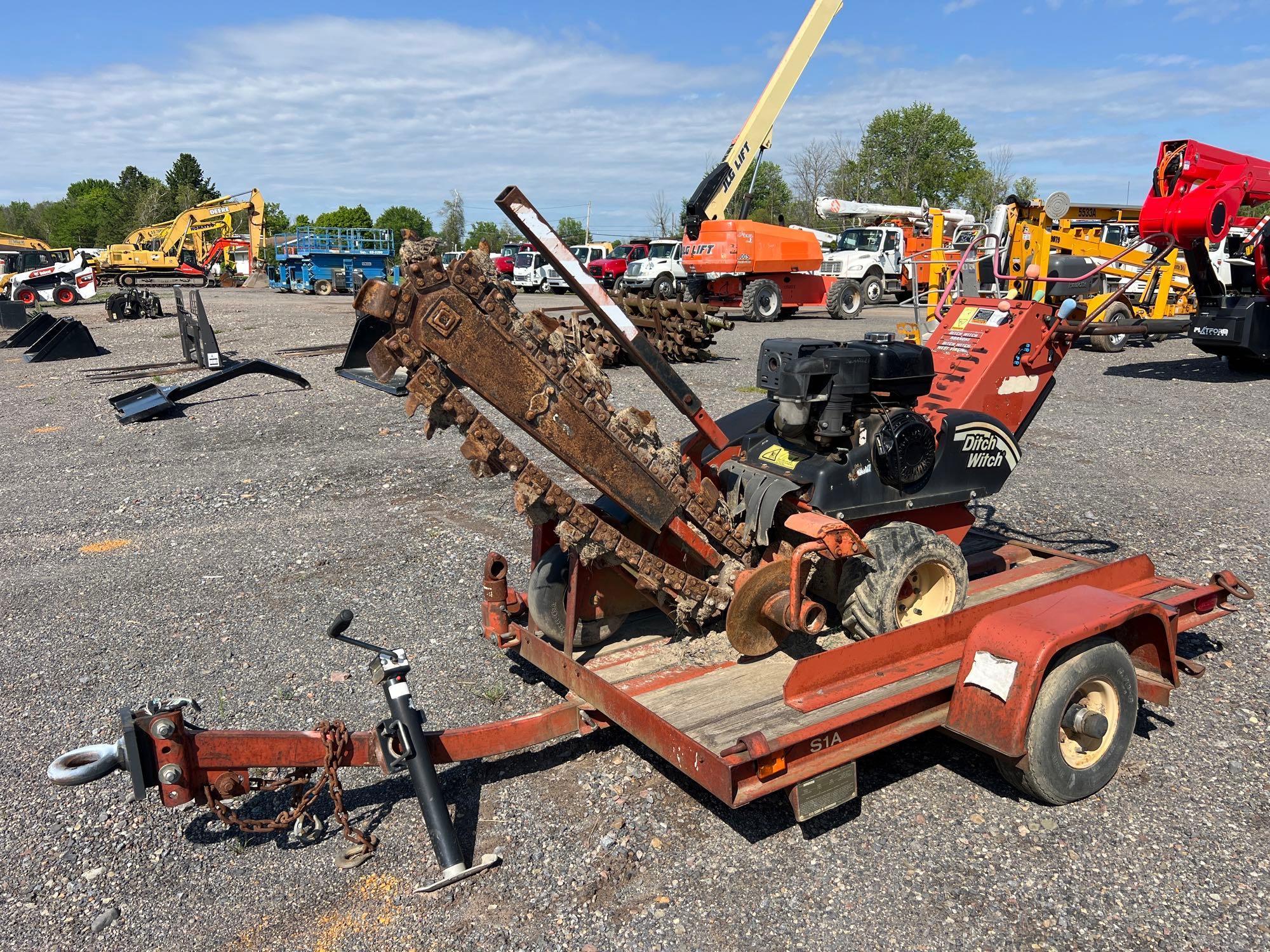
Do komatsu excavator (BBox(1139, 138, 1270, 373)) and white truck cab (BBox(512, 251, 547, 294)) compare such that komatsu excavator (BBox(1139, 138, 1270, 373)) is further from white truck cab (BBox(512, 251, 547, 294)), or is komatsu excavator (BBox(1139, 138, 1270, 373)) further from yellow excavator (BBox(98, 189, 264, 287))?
yellow excavator (BBox(98, 189, 264, 287))

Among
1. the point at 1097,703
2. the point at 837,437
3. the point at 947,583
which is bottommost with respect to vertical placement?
the point at 1097,703

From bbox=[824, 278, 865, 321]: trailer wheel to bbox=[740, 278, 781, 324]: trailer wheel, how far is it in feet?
4.89

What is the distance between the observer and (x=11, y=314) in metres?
23.7

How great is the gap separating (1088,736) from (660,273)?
76.1 ft

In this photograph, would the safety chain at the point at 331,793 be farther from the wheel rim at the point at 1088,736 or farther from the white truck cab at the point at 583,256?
the white truck cab at the point at 583,256

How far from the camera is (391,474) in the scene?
8.95m

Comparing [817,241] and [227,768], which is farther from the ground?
[817,241]

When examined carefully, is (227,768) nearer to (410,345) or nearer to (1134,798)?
(410,345)

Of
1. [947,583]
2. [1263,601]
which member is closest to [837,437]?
[947,583]

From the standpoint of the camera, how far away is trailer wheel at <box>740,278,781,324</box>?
22234 mm

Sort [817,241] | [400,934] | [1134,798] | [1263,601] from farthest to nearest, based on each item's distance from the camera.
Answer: [817,241]
[1263,601]
[1134,798]
[400,934]

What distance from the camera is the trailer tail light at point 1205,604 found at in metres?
4.61

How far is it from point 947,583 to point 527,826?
222 centimetres

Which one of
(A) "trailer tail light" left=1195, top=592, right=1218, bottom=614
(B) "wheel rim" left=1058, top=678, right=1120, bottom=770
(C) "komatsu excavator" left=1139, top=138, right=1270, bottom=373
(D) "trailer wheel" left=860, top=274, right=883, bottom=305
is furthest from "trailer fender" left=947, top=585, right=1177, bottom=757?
(D) "trailer wheel" left=860, top=274, right=883, bottom=305
